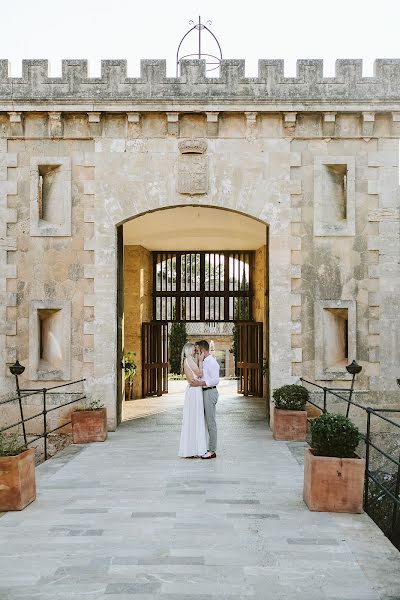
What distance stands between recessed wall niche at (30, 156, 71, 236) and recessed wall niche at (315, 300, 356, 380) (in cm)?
470

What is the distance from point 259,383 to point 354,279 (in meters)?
6.70

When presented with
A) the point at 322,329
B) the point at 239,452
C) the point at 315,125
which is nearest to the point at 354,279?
the point at 322,329

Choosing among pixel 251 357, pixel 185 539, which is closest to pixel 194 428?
pixel 185 539

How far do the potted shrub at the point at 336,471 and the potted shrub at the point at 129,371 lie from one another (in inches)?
394

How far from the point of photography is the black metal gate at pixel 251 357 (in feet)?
Result: 58.7

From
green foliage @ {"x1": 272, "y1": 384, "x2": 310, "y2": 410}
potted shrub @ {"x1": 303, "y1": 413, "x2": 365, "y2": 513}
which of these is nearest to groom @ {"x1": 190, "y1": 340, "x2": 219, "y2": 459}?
green foliage @ {"x1": 272, "y1": 384, "x2": 310, "y2": 410}

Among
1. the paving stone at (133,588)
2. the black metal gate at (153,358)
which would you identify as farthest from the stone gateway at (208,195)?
the paving stone at (133,588)

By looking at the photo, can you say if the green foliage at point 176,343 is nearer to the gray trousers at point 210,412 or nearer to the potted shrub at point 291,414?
the potted shrub at point 291,414

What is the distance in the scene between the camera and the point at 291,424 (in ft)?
35.4

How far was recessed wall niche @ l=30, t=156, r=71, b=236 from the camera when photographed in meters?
11.9

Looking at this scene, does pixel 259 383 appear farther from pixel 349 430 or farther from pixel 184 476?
pixel 349 430

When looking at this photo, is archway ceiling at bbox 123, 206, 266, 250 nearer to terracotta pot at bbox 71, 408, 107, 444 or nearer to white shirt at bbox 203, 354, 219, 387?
terracotta pot at bbox 71, 408, 107, 444

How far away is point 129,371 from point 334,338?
624cm

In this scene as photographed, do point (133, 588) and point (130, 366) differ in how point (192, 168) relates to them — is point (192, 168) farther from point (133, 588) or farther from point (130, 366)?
point (133, 588)
